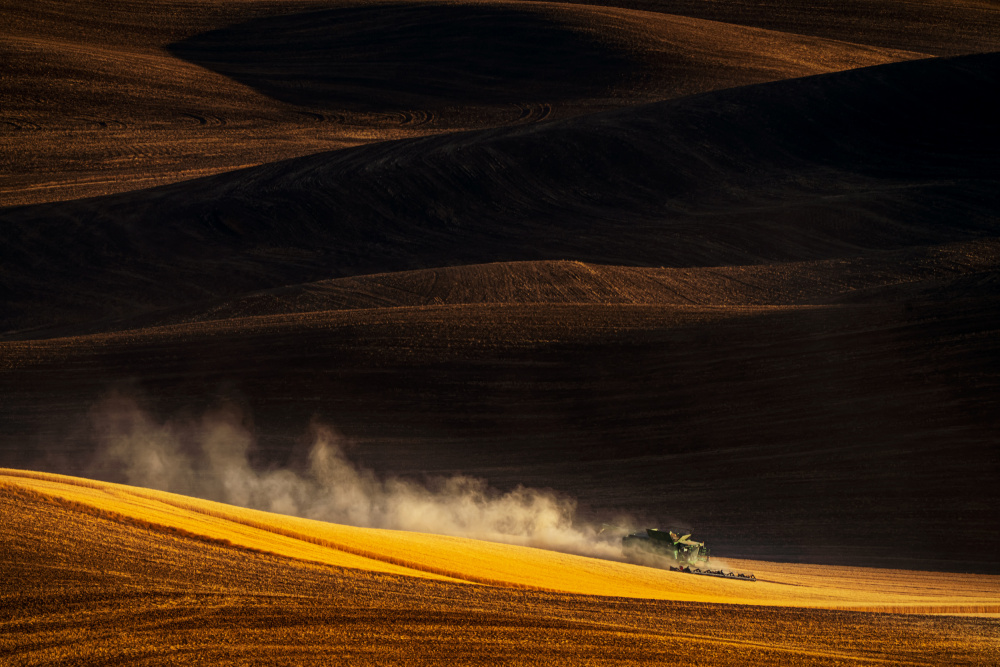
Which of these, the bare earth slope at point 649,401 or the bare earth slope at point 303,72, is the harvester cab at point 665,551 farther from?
the bare earth slope at point 303,72

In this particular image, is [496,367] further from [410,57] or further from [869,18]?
[869,18]

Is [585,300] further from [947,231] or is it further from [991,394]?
[947,231]

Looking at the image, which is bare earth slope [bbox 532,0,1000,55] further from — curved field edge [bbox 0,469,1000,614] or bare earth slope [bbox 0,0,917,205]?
curved field edge [bbox 0,469,1000,614]

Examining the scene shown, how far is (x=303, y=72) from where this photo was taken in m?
83.4

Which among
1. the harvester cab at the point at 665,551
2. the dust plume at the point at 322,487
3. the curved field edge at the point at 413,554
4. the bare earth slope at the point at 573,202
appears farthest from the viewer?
the bare earth slope at the point at 573,202

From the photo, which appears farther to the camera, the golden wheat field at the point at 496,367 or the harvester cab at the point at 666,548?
the harvester cab at the point at 666,548

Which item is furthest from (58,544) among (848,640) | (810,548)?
(810,548)

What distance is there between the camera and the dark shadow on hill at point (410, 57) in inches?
3100

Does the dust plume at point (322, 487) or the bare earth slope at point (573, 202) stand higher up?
the bare earth slope at point (573, 202)

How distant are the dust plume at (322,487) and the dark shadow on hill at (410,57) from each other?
56076 millimetres

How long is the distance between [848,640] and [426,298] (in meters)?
27.3

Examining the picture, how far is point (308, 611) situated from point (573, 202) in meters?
46.5

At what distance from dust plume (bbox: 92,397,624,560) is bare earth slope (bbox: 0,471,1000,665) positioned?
8.07 m

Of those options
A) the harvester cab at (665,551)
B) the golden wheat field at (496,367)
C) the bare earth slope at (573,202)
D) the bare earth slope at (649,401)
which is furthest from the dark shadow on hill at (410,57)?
the harvester cab at (665,551)
